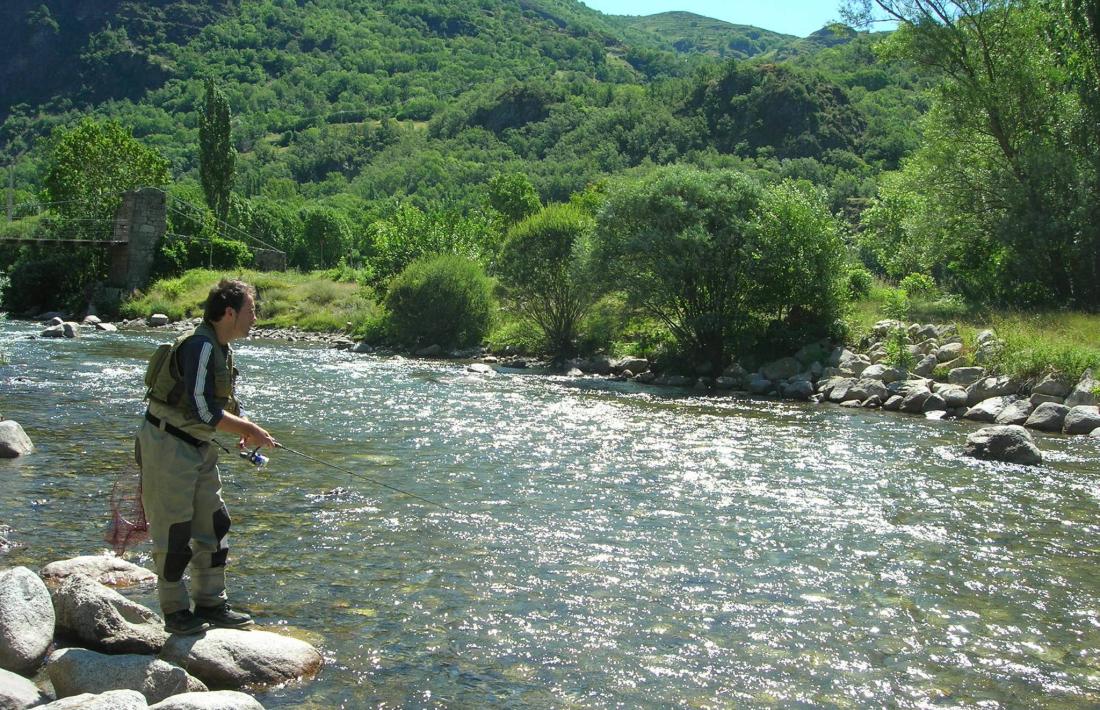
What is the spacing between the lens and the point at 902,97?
157 m

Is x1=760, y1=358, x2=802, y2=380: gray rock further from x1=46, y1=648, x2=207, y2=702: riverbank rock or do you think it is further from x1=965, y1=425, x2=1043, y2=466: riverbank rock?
x1=46, y1=648, x2=207, y2=702: riverbank rock

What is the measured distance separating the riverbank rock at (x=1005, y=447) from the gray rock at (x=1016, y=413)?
512 cm

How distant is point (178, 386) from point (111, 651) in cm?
194

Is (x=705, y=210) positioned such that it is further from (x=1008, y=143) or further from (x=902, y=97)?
(x=902, y=97)

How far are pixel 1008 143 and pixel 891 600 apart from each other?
2659 cm

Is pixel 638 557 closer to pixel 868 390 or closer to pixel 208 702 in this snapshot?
pixel 208 702

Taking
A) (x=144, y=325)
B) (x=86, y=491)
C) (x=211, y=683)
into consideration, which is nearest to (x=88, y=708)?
(x=211, y=683)

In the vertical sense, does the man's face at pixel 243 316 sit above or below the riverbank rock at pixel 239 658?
above

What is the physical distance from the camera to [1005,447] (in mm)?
16516

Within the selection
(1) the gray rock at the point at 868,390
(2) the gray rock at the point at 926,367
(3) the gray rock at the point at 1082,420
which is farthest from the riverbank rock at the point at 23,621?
(2) the gray rock at the point at 926,367

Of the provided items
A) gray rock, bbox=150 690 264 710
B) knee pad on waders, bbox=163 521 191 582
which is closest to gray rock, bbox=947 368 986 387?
knee pad on waders, bbox=163 521 191 582

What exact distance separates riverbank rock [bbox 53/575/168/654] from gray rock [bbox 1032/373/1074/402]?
21.4 m

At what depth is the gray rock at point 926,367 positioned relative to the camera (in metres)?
25.7

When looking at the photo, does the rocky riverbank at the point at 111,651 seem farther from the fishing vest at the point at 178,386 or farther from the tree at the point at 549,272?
the tree at the point at 549,272
